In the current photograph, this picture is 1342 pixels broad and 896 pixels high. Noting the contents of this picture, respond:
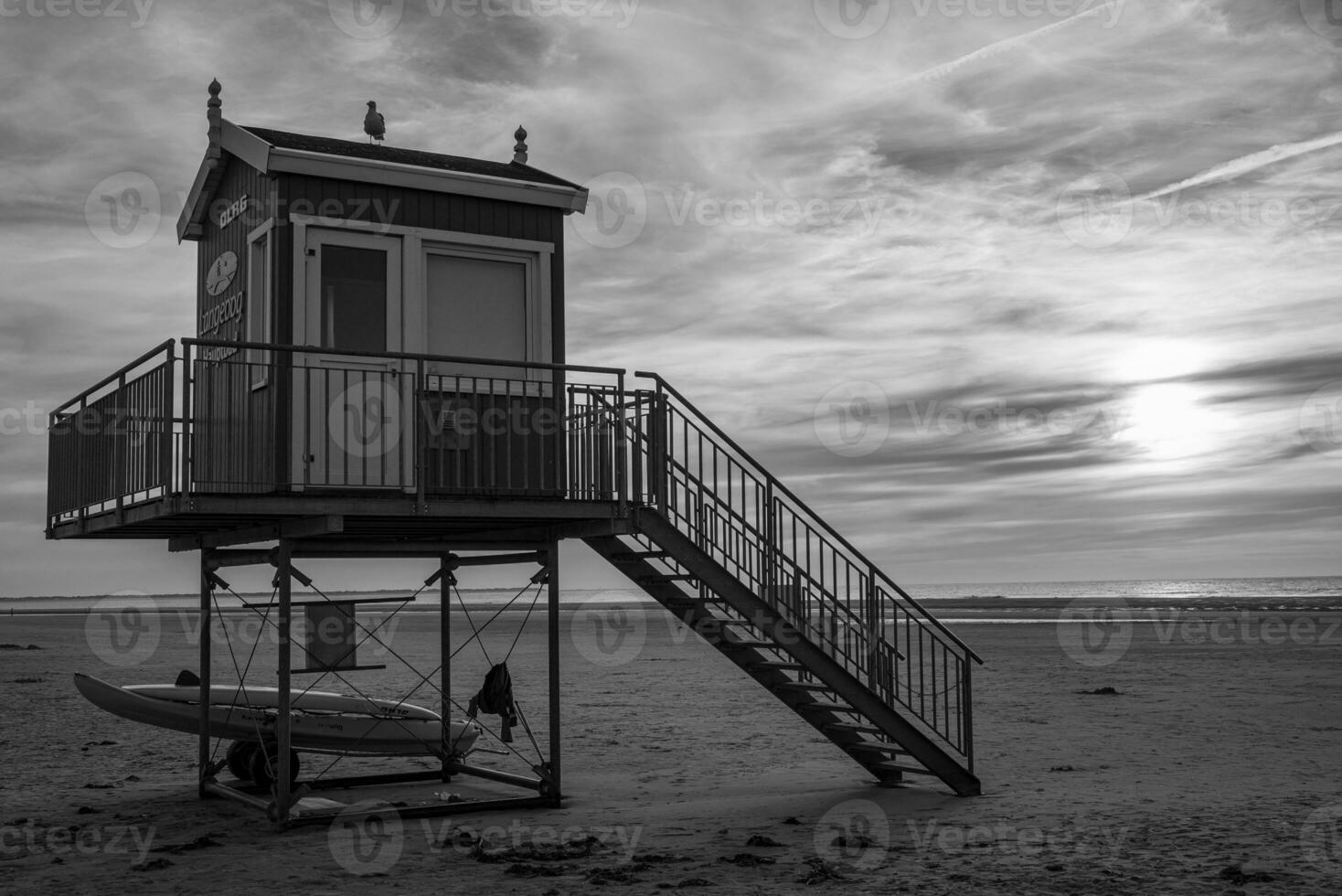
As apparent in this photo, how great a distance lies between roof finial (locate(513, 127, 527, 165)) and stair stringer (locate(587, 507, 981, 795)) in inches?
191

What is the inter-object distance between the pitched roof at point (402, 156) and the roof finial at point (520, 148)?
6.1 inches

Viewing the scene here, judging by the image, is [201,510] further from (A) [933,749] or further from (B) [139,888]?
(A) [933,749]

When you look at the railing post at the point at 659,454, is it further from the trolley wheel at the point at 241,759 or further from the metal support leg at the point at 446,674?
the trolley wheel at the point at 241,759

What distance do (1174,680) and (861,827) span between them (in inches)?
655


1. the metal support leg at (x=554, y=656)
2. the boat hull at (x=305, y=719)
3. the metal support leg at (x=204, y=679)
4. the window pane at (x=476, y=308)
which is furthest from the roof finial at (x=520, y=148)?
the boat hull at (x=305, y=719)

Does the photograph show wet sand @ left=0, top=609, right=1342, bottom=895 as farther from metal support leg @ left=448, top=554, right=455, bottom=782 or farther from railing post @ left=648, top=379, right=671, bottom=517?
railing post @ left=648, top=379, right=671, bottom=517

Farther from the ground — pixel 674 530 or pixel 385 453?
pixel 385 453

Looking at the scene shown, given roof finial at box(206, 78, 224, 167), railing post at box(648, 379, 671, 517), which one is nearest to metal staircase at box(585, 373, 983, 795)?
railing post at box(648, 379, 671, 517)

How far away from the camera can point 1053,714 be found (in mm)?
20906

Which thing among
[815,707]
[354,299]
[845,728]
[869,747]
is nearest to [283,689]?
[354,299]

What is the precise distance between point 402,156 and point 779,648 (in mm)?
6589

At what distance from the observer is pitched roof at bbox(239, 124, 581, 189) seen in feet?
43.1

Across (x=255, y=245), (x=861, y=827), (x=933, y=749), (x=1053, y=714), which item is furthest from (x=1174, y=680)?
(x=255, y=245)

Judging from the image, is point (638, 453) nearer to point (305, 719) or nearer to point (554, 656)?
point (554, 656)
